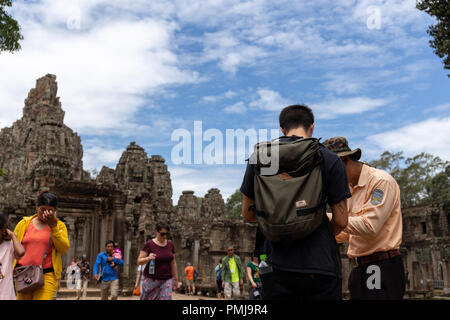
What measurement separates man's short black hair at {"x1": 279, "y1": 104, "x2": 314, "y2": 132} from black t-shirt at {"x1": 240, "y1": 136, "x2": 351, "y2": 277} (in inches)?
12.4

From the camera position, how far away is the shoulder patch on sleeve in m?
3.66

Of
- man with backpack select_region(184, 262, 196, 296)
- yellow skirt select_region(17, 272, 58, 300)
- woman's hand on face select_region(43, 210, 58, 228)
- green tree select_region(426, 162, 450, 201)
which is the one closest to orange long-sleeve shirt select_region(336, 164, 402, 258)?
woman's hand on face select_region(43, 210, 58, 228)

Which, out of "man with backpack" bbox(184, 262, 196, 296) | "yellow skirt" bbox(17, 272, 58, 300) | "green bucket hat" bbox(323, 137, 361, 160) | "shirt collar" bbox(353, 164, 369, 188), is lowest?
"man with backpack" bbox(184, 262, 196, 296)

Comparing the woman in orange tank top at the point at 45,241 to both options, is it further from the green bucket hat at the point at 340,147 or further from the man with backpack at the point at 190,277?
the man with backpack at the point at 190,277

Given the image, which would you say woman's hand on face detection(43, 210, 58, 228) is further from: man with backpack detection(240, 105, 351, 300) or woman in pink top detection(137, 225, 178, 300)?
man with backpack detection(240, 105, 351, 300)

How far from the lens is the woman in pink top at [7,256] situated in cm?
509

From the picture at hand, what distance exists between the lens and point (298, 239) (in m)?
2.73

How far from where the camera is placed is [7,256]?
5.20 metres

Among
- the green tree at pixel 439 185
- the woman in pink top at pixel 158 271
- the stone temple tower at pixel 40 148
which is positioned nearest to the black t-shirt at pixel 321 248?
the woman in pink top at pixel 158 271

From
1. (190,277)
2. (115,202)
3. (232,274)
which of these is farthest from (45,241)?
(190,277)

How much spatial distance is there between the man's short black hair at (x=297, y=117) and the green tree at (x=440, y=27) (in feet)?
37.7

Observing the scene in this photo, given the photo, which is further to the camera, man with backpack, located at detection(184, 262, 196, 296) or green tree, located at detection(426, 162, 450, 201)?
green tree, located at detection(426, 162, 450, 201)

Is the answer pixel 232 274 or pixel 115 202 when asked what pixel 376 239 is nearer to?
pixel 232 274

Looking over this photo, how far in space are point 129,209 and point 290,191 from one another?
1976 centimetres
